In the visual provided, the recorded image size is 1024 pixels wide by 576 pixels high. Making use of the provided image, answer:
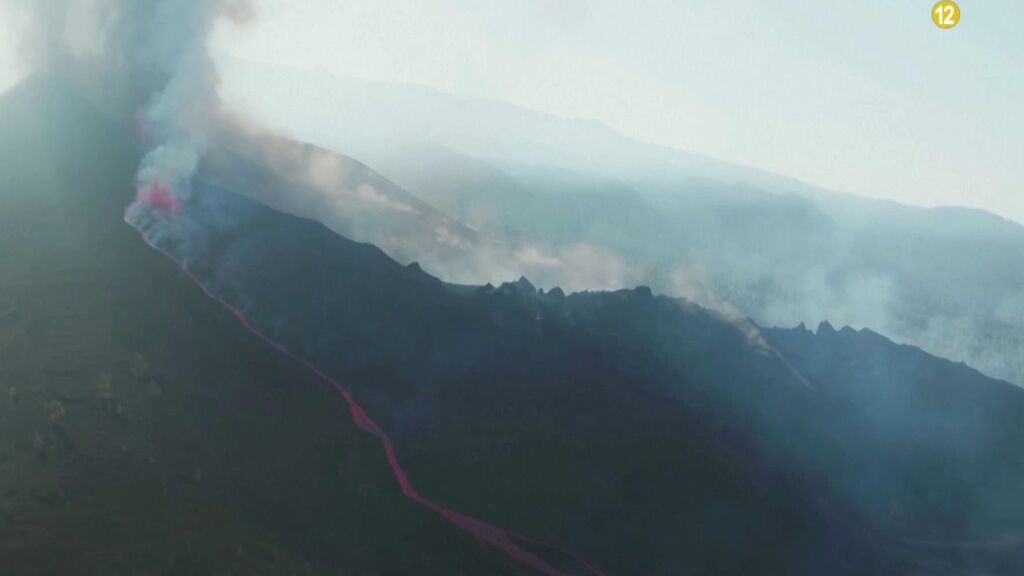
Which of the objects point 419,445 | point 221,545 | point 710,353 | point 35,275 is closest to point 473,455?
point 419,445

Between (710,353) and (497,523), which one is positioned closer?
(497,523)

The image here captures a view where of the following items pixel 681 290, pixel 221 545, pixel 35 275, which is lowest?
pixel 221 545

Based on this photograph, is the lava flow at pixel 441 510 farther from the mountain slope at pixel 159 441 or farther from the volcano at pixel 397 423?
the mountain slope at pixel 159 441

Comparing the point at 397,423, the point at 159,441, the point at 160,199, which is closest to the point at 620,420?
the point at 397,423

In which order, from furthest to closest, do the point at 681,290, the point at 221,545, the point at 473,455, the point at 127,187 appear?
1. the point at 681,290
2. the point at 127,187
3. the point at 473,455
4. the point at 221,545

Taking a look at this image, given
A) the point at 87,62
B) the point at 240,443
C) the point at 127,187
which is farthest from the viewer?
the point at 87,62

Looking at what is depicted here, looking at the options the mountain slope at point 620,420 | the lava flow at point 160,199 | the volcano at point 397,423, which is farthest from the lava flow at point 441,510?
the lava flow at point 160,199

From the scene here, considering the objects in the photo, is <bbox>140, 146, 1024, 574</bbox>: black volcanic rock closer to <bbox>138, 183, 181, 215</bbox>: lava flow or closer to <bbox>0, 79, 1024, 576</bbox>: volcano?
<bbox>0, 79, 1024, 576</bbox>: volcano

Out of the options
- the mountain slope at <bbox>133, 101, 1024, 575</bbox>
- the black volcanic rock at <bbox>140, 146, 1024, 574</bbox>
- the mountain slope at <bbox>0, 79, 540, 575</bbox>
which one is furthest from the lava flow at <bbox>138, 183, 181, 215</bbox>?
the mountain slope at <bbox>0, 79, 540, 575</bbox>

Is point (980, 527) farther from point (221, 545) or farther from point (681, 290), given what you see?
point (681, 290)
